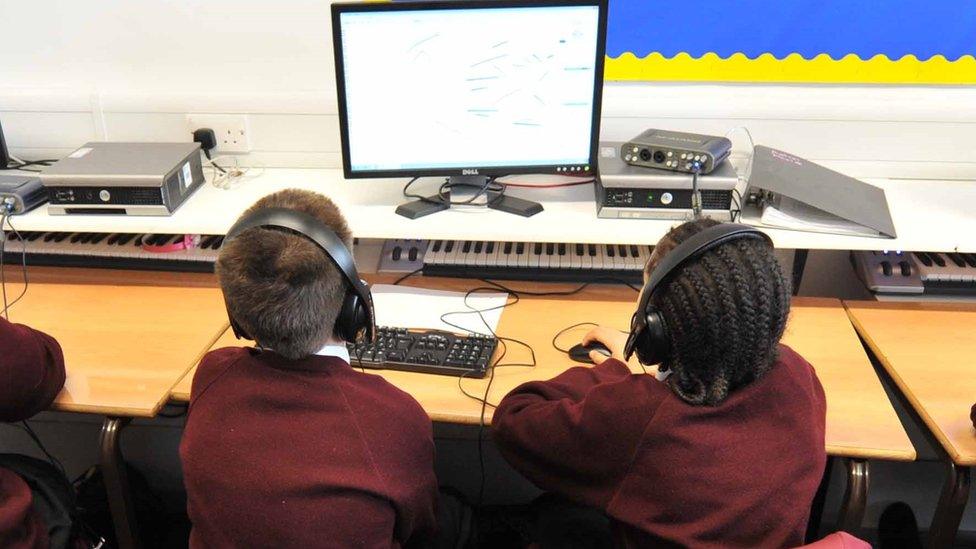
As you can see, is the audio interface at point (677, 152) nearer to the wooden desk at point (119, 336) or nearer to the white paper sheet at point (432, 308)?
the white paper sheet at point (432, 308)

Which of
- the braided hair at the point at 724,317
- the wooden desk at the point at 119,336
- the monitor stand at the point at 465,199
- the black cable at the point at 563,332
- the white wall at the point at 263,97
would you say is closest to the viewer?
the braided hair at the point at 724,317

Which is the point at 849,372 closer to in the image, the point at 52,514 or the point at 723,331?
the point at 723,331

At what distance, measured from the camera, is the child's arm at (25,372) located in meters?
1.25

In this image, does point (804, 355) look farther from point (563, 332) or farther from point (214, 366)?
point (214, 366)

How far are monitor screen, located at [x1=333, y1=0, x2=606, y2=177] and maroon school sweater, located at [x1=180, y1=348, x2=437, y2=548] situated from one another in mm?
723

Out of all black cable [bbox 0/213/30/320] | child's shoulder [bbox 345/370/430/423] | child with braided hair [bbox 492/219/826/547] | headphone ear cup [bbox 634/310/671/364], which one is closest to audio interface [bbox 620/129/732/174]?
child with braided hair [bbox 492/219/826/547]

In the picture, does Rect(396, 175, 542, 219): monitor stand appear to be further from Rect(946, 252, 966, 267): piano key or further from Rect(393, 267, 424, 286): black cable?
Rect(946, 252, 966, 267): piano key

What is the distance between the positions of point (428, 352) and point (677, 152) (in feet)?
2.17

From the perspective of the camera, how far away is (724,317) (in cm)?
91

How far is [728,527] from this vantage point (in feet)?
A: 3.11

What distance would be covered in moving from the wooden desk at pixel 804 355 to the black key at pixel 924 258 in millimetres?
216

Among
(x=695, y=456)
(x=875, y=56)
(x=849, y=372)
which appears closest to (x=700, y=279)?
(x=695, y=456)

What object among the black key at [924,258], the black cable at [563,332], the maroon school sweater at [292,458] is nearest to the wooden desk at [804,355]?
the black cable at [563,332]

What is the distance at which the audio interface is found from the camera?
5.17 feet
